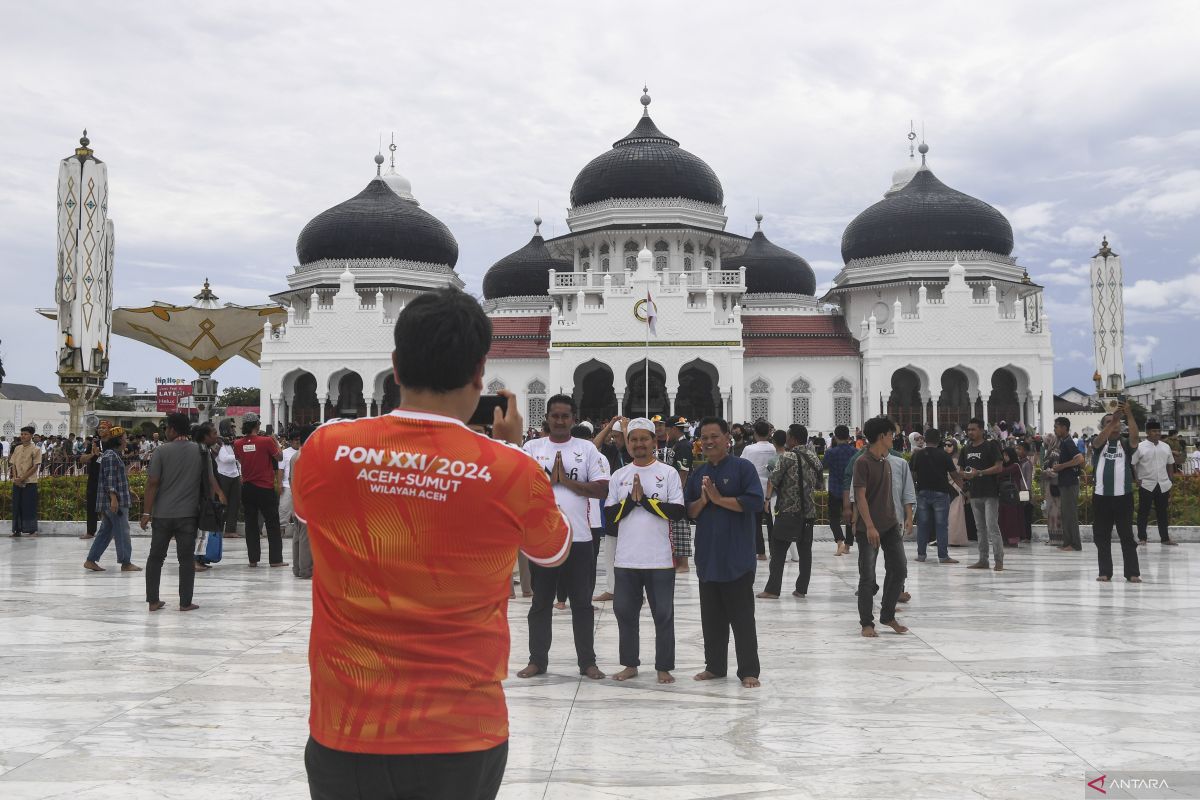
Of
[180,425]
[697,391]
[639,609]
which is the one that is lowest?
[639,609]

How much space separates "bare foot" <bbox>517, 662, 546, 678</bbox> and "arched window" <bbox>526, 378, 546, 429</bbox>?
101 feet

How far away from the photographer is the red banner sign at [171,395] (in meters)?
47.5

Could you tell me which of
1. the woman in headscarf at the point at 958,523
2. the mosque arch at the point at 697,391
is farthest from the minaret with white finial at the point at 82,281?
the woman in headscarf at the point at 958,523

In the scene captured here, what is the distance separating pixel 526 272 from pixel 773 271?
11260 mm

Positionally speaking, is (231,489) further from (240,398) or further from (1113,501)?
(240,398)

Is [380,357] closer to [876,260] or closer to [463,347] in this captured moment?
[876,260]

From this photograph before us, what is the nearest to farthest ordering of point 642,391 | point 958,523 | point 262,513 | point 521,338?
point 262,513 → point 958,523 → point 642,391 → point 521,338

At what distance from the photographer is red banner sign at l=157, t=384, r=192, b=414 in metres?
47.5

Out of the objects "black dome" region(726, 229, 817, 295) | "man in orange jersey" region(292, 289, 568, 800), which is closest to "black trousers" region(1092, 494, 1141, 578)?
"man in orange jersey" region(292, 289, 568, 800)

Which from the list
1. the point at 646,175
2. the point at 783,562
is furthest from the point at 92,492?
the point at 646,175

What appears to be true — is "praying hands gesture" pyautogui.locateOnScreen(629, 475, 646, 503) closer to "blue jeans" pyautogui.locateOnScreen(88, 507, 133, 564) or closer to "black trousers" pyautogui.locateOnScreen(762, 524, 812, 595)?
"black trousers" pyautogui.locateOnScreen(762, 524, 812, 595)

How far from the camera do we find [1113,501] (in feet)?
31.3

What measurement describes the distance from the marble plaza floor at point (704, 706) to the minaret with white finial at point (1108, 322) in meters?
35.6

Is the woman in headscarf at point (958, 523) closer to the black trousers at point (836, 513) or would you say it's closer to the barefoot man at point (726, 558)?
the black trousers at point (836, 513)
